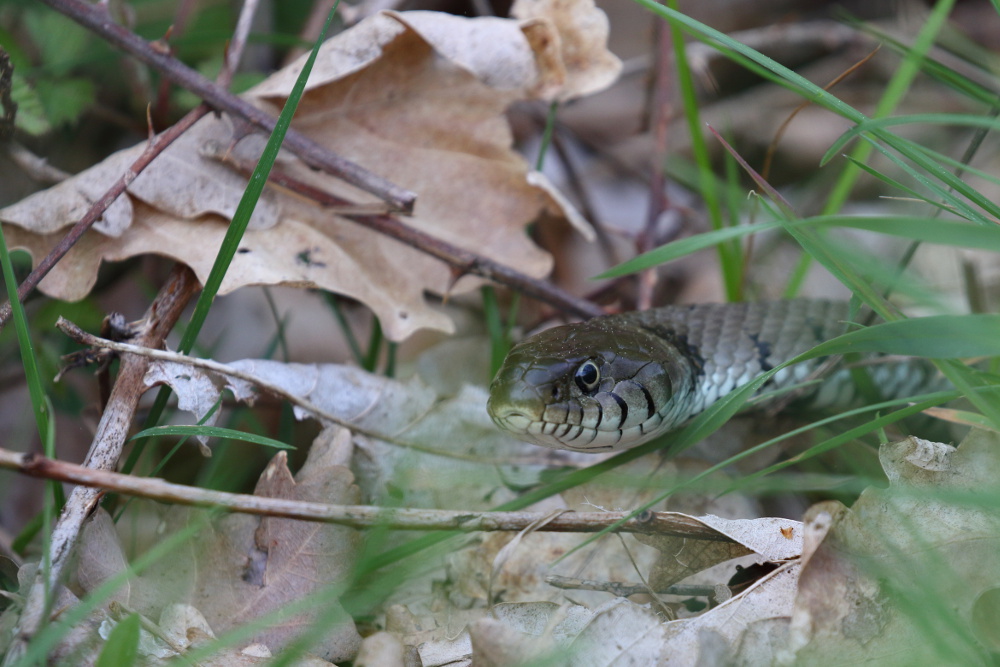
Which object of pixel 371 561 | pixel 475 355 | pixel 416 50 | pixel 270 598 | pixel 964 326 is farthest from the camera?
pixel 475 355

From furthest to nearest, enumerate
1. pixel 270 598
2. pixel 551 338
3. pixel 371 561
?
1. pixel 551 338
2. pixel 270 598
3. pixel 371 561

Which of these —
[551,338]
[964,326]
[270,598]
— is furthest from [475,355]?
[964,326]

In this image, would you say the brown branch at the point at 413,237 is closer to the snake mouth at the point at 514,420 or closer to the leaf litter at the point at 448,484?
the leaf litter at the point at 448,484

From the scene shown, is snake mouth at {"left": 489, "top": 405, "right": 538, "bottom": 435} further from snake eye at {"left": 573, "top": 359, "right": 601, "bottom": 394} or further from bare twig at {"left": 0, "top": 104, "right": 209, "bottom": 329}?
bare twig at {"left": 0, "top": 104, "right": 209, "bottom": 329}

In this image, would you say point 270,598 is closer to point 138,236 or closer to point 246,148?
point 138,236

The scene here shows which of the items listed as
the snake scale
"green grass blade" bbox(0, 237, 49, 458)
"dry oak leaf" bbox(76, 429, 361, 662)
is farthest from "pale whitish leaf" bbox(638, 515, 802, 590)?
"green grass blade" bbox(0, 237, 49, 458)

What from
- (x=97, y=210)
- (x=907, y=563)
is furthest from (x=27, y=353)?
(x=907, y=563)
